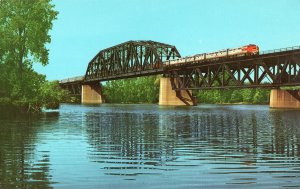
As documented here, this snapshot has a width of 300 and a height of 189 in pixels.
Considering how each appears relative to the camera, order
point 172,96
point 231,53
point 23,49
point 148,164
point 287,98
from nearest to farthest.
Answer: point 148,164, point 23,49, point 231,53, point 287,98, point 172,96

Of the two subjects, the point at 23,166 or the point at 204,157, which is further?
the point at 204,157

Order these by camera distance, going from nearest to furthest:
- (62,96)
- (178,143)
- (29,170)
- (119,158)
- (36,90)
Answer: (29,170), (119,158), (178,143), (36,90), (62,96)

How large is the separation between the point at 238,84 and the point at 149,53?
199 feet

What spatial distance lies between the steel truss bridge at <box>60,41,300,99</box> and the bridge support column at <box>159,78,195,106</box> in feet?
6.47

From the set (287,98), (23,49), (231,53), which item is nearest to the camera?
(23,49)

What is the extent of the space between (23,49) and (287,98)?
69374 millimetres

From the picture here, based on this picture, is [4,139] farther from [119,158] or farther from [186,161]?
[186,161]

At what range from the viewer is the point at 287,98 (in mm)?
113188

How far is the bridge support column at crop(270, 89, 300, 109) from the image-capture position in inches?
4437

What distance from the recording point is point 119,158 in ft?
69.8

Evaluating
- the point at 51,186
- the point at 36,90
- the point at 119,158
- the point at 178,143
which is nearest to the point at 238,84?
the point at 36,90

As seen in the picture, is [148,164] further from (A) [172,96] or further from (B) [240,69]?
(A) [172,96]

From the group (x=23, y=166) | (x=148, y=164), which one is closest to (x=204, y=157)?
(x=148, y=164)

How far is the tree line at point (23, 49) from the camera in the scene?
204ft
